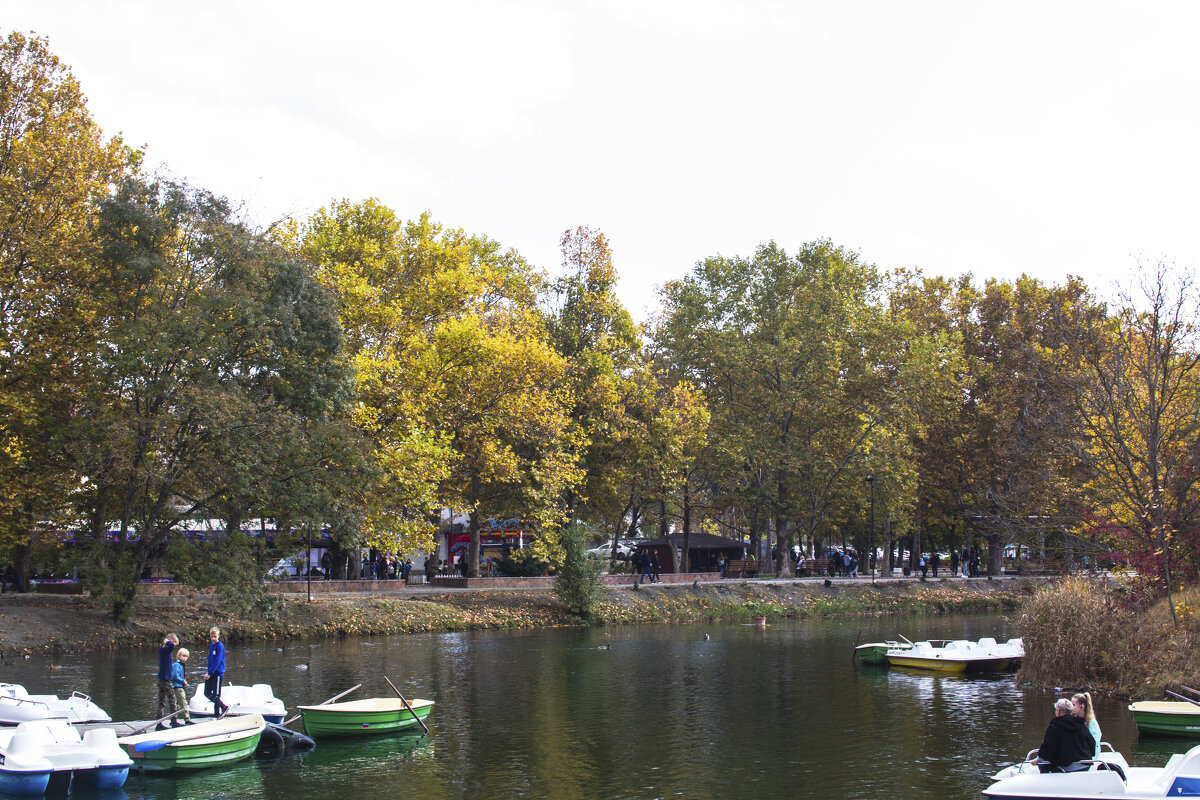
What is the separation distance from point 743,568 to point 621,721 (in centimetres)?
4413

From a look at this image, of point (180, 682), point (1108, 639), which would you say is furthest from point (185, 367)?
point (1108, 639)

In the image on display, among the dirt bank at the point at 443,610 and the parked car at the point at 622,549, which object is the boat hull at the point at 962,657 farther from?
the parked car at the point at 622,549

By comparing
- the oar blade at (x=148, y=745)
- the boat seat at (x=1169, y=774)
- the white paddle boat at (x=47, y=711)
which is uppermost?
the boat seat at (x=1169, y=774)

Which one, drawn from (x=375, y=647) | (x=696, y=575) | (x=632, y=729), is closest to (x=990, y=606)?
(x=696, y=575)

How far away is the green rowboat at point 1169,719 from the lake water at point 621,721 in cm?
44

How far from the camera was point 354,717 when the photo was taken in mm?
20609

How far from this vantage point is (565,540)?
4619 cm

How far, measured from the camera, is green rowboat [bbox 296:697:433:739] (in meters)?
20.5

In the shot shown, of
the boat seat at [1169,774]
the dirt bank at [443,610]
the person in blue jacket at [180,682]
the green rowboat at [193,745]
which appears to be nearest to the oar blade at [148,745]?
the green rowboat at [193,745]

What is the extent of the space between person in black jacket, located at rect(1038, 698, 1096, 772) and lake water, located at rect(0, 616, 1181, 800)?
141 cm

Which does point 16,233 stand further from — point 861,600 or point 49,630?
point 861,600

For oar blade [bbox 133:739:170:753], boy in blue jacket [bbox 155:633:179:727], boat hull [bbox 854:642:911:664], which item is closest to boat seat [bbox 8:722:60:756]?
oar blade [bbox 133:739:170:753]

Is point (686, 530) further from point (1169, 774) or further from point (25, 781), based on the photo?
point (25, 781)

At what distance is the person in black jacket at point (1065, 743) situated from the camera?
49.3 feet
